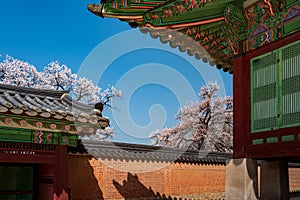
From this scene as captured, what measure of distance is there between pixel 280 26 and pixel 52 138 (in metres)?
4.59

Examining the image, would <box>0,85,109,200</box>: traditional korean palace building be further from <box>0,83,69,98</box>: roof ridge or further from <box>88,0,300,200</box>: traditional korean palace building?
<box>88,0,300,200</box>: traditional korean palace building

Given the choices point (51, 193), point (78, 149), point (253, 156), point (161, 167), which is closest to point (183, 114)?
point (161, 167)

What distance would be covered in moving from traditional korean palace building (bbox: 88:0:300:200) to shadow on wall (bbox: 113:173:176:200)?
214 inches

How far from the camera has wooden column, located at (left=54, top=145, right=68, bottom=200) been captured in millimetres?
6901

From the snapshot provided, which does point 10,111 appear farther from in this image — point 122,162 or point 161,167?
point 161,167

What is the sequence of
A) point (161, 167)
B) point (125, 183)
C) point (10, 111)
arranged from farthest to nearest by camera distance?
point (161, 167) < point (125, 183) < point (10, 111)

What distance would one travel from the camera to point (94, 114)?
7070mm

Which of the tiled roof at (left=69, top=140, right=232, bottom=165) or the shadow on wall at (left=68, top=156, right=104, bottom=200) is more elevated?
the tiled roof at (left=69, top=140, right=232, bottom=165)

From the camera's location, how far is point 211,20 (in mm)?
5977

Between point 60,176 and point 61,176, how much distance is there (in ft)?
0.07

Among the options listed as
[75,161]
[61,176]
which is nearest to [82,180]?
[75,161]

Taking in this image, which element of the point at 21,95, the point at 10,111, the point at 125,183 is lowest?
the point at 125,183

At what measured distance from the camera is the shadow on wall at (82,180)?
9.52m

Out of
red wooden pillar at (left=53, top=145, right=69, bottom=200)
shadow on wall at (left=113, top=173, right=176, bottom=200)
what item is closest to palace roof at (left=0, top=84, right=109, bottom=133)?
red wooden pillar at (left=53, top=145, right=69, bottom=200)
